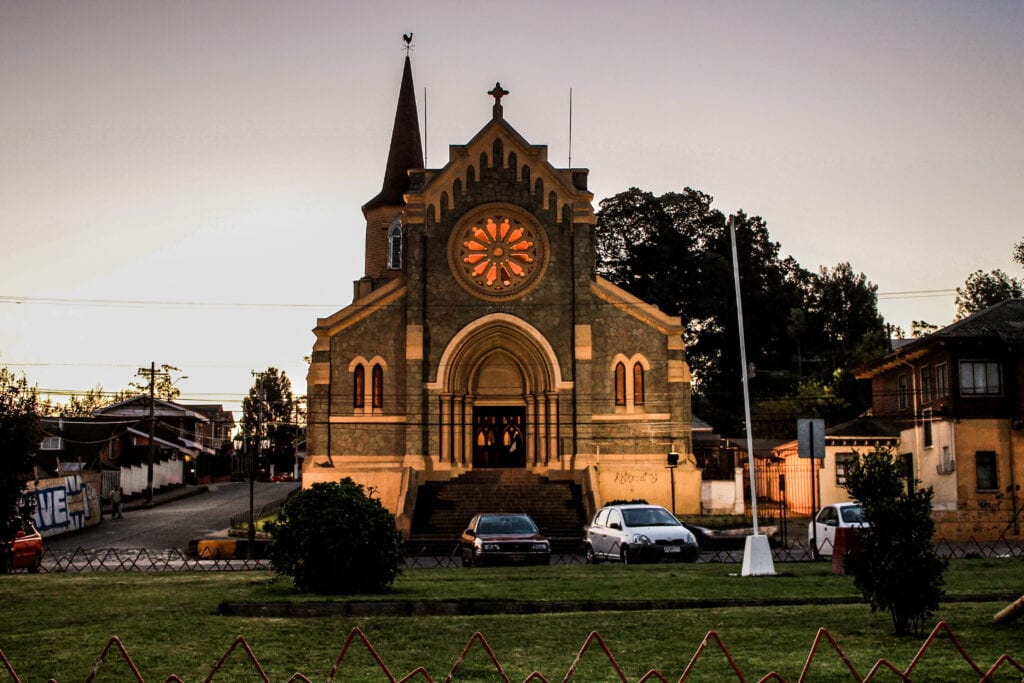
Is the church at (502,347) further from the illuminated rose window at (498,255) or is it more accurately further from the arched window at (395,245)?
the arched window at (395,245)

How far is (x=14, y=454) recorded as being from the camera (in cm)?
2461

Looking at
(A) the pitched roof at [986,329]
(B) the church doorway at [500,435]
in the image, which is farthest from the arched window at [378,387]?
(A) the pitched roof at [986,329]

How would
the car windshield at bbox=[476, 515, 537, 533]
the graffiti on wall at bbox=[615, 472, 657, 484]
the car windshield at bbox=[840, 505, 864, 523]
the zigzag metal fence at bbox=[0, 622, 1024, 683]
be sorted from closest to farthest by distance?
the zigzag metal fence at bbox=[0, 622, 1024, 683], the car windshield at bbox=[840, 505, 864, 523], the car windshield at bbox=[476, 515, 537, 533], the graffiti on wall at bbox=[615, 472, 657, 484]

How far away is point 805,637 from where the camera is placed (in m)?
13.7

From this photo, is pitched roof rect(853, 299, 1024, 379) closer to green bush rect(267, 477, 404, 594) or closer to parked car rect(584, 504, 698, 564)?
parked car rect(584, 504, 698, 564)

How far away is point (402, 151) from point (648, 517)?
1429 inches

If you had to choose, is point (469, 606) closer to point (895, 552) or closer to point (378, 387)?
point (895, 552)

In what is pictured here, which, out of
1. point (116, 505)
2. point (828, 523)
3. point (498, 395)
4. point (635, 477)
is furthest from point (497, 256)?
point (116, 505)

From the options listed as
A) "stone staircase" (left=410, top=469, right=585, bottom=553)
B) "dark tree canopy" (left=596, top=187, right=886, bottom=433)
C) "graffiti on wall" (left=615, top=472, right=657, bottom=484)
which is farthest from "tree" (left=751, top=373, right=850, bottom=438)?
"stone staircase" (left=410, top=469, right=585, bottom=553)

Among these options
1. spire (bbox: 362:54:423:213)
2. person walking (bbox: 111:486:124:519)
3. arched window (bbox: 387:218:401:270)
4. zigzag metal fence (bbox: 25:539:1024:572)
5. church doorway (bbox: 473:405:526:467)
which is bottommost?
zigzag metal fence (bbox: 25:539:1024:572)

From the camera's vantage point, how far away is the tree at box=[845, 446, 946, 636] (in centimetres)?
1348

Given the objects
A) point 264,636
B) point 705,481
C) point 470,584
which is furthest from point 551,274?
point 264,636

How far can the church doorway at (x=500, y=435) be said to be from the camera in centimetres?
5016

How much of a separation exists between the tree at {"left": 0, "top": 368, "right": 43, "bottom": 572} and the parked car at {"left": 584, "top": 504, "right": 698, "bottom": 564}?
13.2 m
